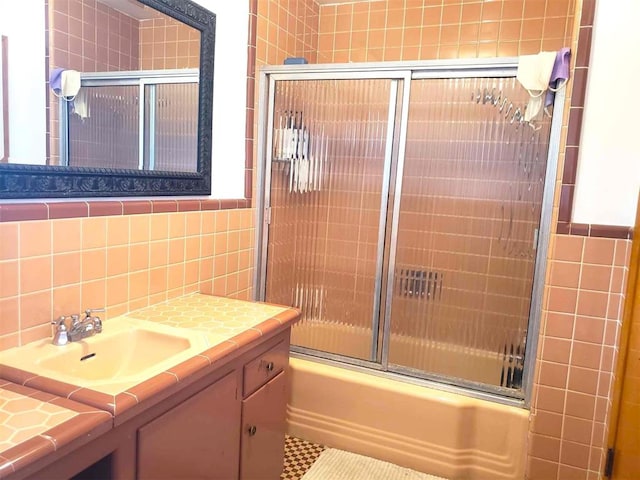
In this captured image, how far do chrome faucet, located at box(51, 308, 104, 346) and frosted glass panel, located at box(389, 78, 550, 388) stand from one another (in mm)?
1324

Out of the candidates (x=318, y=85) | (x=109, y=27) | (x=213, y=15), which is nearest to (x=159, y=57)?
(x=109, y=27)

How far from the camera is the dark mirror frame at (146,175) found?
1213 mm

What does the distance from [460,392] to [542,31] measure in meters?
2.01

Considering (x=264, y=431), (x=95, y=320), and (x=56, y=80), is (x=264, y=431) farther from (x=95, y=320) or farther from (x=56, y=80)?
(x=56, y=80)

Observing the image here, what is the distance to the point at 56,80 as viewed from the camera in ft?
4.32

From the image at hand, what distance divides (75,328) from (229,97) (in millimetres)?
1239

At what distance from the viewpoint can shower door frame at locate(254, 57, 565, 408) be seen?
1864mm

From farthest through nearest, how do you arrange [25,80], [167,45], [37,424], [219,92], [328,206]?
1. [328,206]
2. [219,92]
3. [167,45]
4. [25,80]
5. [37,424]

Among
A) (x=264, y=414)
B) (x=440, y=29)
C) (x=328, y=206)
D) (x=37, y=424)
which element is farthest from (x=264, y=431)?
(x=440, y=29)

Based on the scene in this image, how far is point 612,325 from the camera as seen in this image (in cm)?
173

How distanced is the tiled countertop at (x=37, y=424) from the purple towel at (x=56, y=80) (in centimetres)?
82

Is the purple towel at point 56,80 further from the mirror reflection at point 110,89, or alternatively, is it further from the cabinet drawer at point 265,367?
the cabinet drawer at point 265,367

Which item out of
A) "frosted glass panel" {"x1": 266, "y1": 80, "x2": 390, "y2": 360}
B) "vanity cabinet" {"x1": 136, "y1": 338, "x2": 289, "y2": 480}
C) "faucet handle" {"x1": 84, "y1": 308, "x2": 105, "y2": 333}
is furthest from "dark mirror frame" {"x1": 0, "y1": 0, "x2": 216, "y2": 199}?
"vanity cabinet" {"x1": 136, "y1": 338, "x2": 289, "y2": 480}

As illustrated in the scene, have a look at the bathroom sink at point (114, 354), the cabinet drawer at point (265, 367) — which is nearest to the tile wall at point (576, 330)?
the cabinet drawer at point (265, 367)
